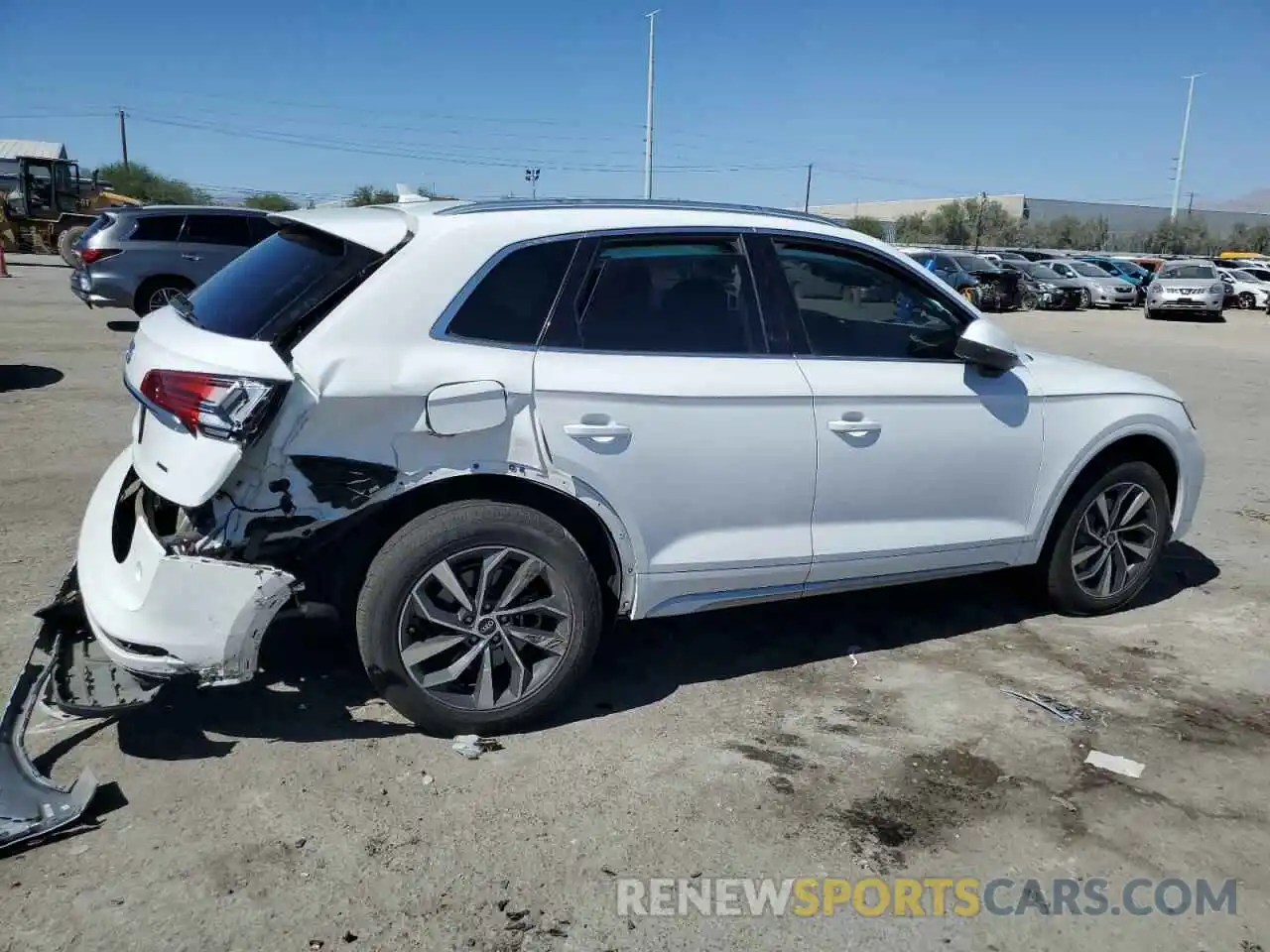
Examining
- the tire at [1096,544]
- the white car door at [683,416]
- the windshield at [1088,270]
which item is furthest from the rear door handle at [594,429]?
the windshield at [1088,270]

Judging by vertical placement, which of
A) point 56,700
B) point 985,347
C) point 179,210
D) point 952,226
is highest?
point 952,226

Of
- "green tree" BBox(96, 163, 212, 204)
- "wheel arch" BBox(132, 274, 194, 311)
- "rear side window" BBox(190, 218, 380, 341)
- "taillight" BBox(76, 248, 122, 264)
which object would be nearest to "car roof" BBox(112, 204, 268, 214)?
"taillight" BBox(76, 248, 122, 264)

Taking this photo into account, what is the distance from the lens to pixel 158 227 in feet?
47.2

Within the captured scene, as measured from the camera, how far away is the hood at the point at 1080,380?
4.41 m

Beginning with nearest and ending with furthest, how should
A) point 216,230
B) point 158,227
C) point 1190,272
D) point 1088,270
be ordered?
1. point 158,227
2. point 216,230
3. point 1190,272
4. point 1088,270

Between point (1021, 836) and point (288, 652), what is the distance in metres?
2.87

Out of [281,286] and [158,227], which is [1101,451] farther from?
[158,227]

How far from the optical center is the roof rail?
3621 mm

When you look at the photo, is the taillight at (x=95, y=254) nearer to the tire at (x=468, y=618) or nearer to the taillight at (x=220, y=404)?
the taillight at (x=220, y=404)

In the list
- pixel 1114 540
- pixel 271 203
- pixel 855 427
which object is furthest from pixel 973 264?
pixel 271 203

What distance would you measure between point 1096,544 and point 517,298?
10.1 ft

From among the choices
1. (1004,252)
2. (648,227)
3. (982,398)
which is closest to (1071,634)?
(982,398)

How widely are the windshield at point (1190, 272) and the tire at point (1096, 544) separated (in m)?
27.4

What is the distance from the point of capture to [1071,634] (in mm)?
4715
